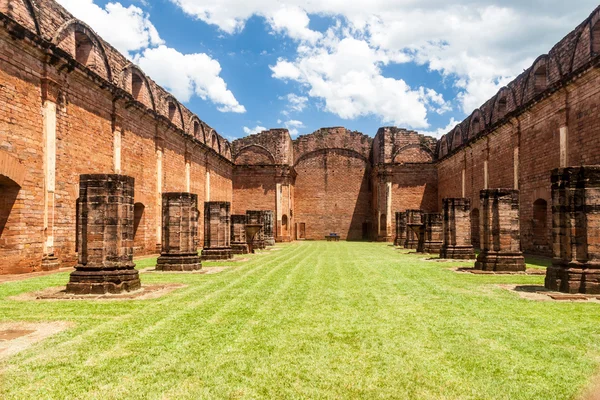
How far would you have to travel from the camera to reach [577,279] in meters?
7.39

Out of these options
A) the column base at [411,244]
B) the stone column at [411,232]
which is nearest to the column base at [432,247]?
the stone column at [411,232]

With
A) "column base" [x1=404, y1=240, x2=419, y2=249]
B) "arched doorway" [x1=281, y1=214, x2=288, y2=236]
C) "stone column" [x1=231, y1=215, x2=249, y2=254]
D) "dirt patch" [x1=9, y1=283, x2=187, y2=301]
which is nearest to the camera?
"dirt patch" [x1=9, y1=283, x2=187, y2=301]

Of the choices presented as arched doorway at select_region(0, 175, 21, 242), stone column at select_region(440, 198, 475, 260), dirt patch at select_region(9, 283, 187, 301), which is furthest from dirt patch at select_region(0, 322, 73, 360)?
stone column at select_region(440, 198, 475, 260)

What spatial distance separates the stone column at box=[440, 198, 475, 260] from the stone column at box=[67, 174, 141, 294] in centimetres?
1029

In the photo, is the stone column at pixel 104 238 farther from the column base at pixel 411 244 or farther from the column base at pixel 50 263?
the column base at pixel 411 244

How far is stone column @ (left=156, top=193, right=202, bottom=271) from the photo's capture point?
11359mm

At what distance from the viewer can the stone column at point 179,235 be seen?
1136 cm

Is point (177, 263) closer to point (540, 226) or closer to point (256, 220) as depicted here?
point (256, 220)

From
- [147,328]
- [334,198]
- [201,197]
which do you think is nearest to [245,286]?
[147,328]

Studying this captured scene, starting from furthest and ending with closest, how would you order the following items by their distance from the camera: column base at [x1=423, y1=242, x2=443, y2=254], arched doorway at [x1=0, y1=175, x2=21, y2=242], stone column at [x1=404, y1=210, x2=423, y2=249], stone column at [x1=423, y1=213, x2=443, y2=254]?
1. stone column at [x1=404, y1=210, x2=423, y2=249]
2. stone column at [x1=423, y1=213, x2=443, y2=254]
3. column base at [x1=423, y1=242, x2=443, y2=254]
4. arched doorway at [x1=0, y1=175, x2=21, y2=242]

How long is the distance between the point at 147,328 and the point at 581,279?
6.79 m

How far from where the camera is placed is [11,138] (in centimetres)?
1016

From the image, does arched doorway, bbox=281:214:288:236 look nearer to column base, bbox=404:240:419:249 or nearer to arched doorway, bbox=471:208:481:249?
column base, bbox=404:240:419:249

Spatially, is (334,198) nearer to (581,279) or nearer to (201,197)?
(201,197)
